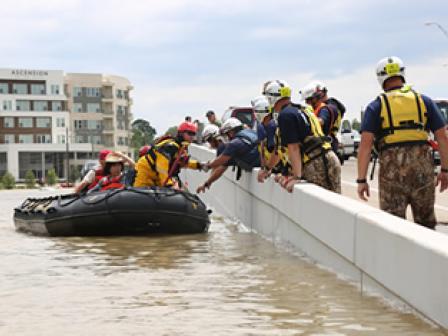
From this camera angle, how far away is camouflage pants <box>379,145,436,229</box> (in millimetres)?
8383

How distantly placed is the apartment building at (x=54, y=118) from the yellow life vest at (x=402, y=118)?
445 ft

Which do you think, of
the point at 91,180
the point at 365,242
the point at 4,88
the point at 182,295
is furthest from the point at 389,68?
the point at 4,88

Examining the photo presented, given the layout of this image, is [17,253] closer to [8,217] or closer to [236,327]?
[236,327]

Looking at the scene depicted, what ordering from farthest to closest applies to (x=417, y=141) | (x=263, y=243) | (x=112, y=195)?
(x=112, y=195) → (x=263, y=243) → (x=417, y=141)

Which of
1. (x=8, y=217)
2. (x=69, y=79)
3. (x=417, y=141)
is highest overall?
(x=69, y=79)

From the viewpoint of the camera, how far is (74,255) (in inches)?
505

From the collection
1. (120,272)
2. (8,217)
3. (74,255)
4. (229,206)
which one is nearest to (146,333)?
(120,272)

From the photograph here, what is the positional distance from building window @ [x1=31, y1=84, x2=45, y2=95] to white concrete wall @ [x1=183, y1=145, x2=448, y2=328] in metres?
132

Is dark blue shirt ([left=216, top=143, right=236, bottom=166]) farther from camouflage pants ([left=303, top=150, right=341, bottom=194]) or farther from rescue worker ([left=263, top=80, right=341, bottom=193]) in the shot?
camouflage pants ([left=303, top=150, right=341, bottom=194])

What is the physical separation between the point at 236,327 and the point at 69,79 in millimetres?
143552

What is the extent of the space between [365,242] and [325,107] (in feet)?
16.5

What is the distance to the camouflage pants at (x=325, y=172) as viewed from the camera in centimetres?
1183

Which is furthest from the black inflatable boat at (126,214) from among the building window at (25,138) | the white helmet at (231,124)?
the building window at (25,138)

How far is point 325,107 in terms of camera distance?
13.1m
